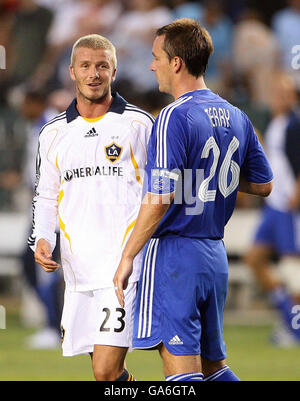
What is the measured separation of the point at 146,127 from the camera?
5648 millimetres

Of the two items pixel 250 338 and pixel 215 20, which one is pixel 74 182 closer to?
pixel 250 338

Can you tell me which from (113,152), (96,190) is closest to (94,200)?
(96,190)

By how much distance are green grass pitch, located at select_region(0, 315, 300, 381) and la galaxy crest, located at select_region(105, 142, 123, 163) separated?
11.1ft

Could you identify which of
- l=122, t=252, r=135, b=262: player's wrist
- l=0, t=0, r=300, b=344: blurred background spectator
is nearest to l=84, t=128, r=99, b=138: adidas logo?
l=122, t=252, r=135, b=262: player's wrist

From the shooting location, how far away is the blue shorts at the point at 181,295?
5043mm

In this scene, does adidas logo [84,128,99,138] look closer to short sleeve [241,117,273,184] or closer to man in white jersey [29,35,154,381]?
man in white jersey [29,35,154,381]

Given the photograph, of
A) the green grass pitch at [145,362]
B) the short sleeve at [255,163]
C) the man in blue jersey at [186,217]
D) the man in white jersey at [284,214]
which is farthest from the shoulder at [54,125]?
the man in white jersey at [284,214]

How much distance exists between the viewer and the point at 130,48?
13312 mm

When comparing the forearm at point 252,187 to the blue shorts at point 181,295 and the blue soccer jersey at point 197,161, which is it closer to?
the blue soccer jersey at point 197,161

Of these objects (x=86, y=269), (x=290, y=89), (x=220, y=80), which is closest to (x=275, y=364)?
(x=290, y=89)

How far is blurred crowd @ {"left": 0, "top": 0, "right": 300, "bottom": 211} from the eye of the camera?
43.4 ft

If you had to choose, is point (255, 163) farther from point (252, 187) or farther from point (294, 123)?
point (294, 123)

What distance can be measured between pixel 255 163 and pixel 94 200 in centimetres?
93
